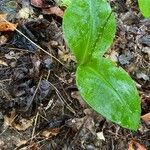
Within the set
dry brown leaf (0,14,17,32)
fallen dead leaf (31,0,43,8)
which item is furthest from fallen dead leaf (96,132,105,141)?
fallen dead leaf (31,0,43,8)

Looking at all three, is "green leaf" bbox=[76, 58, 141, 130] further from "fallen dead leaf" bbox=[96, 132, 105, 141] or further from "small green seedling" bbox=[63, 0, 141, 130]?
"fallen dead leaf" bbox=[96, 132, 105, 141]

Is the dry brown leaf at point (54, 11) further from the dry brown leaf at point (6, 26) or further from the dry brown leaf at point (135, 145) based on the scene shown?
the dry brown leaf at point (135, 145)

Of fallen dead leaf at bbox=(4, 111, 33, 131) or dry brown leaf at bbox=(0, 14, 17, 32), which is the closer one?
fallen dead leaf at bbox=(4, 111, 33, 131)

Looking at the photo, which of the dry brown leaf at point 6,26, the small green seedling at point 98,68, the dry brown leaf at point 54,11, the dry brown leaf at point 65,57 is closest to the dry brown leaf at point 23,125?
the small green seedling at point 98,68

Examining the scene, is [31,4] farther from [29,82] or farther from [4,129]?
[4,129]

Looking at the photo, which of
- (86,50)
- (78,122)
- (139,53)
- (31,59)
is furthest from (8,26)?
(139,53)

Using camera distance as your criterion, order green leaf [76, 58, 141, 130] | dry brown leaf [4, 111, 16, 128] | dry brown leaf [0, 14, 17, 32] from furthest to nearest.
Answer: dry brown leaf [0, 14, 17, 32], dry brown leaf [4, 111, 16, 128], green leaf [76, 58, 141, 130]

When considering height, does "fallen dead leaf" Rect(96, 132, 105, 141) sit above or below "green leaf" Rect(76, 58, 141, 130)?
below

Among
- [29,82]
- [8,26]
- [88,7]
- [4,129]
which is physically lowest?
[4,129]
